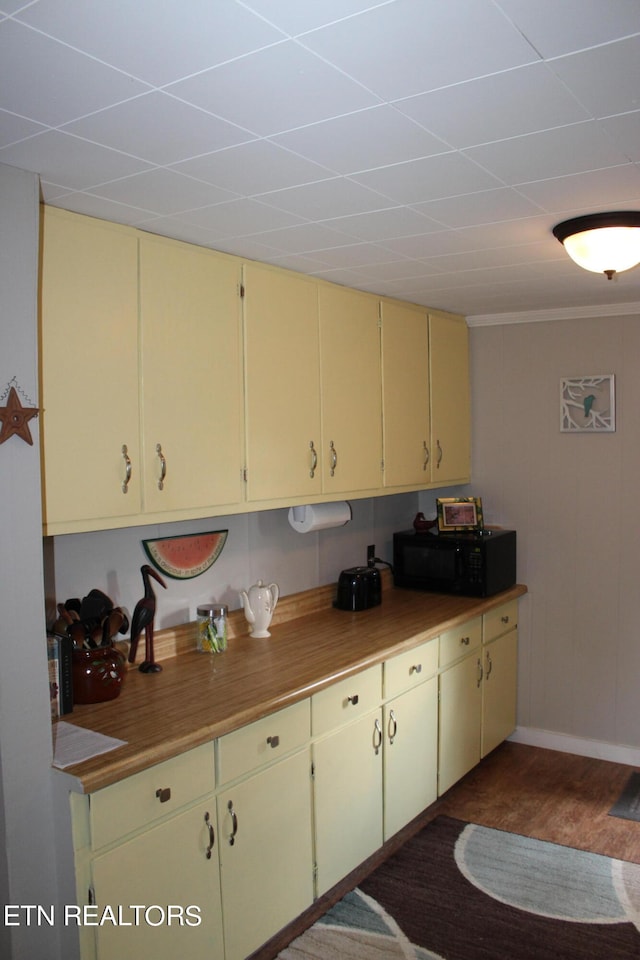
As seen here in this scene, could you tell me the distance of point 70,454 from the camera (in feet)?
7.13

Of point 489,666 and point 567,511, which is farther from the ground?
point 567,511

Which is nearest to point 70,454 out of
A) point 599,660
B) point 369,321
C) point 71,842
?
point 71,842

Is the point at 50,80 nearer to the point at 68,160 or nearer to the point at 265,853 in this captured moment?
the point at 68,160

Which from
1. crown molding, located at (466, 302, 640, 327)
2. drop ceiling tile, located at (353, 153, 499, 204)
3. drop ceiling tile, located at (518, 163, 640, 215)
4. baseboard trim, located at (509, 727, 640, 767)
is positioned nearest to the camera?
drop ceiling tile, located at (353, 153, 499, 204)

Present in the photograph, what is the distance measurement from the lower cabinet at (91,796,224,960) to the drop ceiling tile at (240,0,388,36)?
1.78m

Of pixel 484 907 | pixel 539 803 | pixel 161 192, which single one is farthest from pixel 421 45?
pixel 539 803

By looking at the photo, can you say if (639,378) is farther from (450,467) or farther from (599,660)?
(599,660)

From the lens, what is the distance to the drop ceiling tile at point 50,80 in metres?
1.29

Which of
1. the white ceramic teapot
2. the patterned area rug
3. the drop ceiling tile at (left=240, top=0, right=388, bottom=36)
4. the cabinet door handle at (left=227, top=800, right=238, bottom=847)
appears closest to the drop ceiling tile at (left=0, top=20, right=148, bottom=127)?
the drop ceiling tile at (left=240, top=0, right=388, bottom=36)

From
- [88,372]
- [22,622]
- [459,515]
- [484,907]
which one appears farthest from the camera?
[459,515]

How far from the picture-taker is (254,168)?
6.17ft

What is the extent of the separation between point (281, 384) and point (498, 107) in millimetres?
1549

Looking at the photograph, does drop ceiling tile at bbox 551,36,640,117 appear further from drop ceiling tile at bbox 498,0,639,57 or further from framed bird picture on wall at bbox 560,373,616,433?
framed bird picture on wall at bbox 560,373,616,433

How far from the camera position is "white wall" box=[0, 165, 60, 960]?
1872 millimetres
